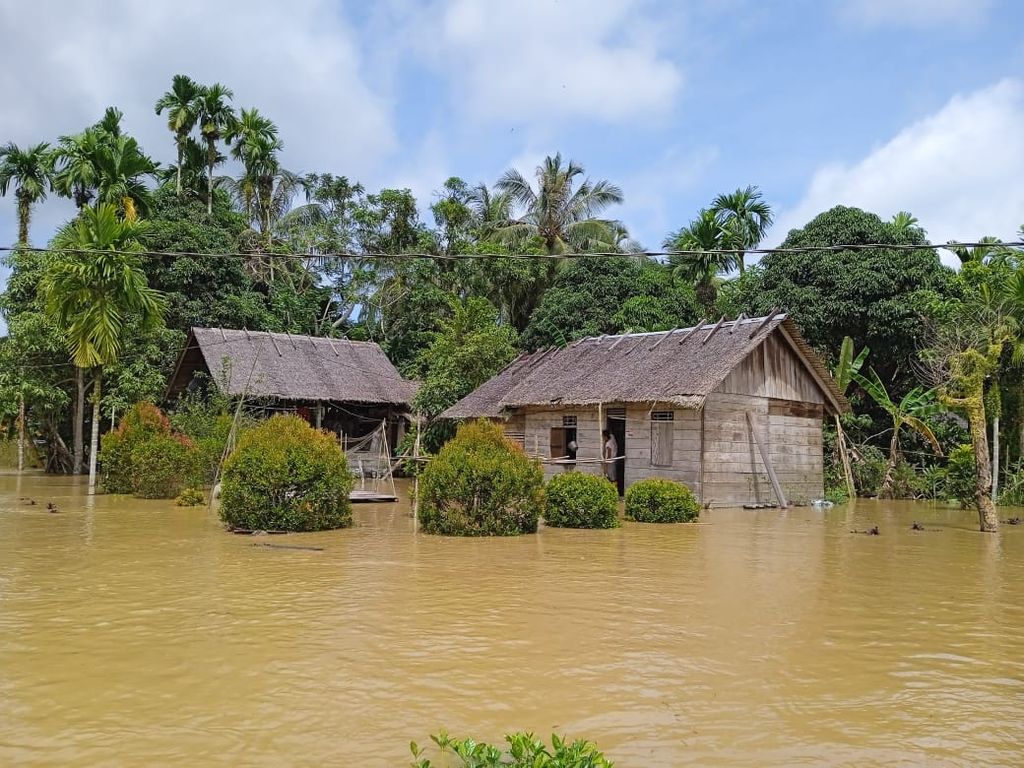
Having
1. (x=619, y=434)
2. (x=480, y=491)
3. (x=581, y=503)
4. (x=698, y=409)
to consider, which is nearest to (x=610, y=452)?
(x=619, y=434)

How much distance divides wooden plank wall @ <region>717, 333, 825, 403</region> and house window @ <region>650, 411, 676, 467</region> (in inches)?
55.3

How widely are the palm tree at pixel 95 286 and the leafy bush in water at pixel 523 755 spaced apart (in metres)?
19.5

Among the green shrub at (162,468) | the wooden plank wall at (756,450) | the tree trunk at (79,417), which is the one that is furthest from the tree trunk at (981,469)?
the tree trunk at (79,417)

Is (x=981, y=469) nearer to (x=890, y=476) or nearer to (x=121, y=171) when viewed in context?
(x=890, y=476)

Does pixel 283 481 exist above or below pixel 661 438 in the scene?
below

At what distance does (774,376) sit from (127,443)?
16.2 metres

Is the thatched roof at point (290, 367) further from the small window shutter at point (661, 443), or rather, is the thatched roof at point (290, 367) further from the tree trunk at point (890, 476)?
the tree trunk at point (890, 476)

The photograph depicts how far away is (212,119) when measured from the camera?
40.2 m

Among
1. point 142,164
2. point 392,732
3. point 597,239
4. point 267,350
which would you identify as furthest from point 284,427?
point 597,239

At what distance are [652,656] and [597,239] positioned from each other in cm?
3211

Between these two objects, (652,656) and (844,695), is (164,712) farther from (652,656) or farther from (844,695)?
(844,695)

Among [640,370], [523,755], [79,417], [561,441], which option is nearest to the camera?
[523,755]

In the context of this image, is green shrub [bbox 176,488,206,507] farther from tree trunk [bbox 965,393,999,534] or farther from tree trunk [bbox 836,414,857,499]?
tree trunk [bbox 836,414,857,499]

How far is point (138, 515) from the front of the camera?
55.9 ft
